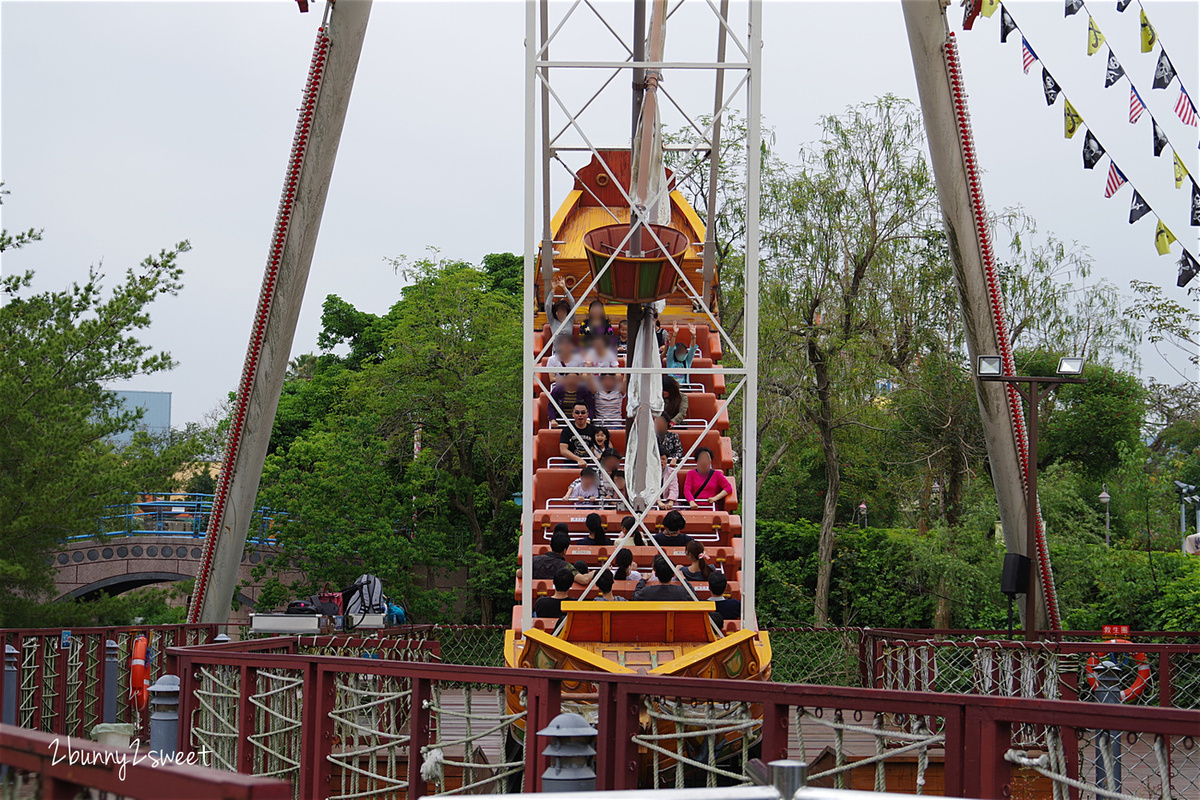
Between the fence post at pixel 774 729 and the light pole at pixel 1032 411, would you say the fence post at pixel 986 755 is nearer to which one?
the fence post at pixel 774 729

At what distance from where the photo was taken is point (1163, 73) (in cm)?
993

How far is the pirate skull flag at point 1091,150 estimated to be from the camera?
10.6 metres

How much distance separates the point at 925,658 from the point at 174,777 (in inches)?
354

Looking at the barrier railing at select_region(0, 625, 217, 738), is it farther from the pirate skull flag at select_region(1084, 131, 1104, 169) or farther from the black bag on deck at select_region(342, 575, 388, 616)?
the pirate skull flag at select_region(1084, 131, 1104, 169)

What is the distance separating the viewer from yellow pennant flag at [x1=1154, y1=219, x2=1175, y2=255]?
1060 cm

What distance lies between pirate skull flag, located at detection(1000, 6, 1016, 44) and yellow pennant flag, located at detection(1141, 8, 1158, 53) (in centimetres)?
117

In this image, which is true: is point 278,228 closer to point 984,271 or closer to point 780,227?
point 984,271

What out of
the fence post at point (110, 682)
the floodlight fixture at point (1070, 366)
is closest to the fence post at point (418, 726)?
the fence post at point (110, 682)

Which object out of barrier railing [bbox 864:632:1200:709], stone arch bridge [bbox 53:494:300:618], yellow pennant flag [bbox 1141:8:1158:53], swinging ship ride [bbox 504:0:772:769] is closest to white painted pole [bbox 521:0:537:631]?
swinging ship ride [bbox 504:0:772:769]

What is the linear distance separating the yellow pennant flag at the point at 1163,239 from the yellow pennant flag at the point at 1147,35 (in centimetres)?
168

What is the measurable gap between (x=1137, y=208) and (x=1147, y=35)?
157 cm

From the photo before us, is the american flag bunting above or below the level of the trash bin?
above

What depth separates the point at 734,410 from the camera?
21.6 metres

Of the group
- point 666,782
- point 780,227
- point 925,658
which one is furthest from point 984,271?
point 780,227
